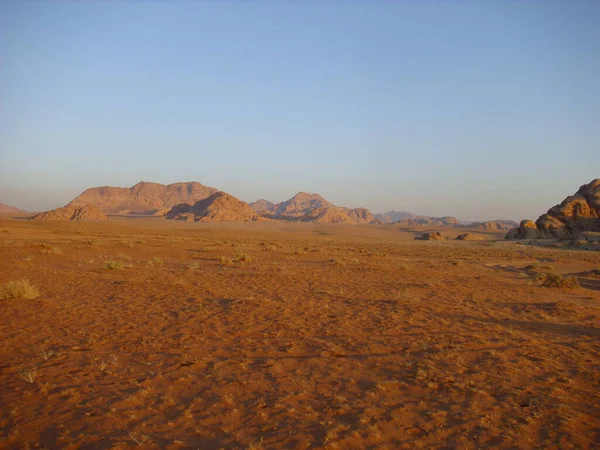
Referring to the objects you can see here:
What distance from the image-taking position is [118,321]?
8.74 m

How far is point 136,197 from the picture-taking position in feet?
590

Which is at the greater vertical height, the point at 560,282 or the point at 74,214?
the point at 74,214

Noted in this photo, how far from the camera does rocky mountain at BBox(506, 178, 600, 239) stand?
47.9 m

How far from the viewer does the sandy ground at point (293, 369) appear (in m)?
4.39

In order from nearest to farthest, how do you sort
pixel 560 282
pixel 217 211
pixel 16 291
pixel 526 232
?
pixel 16 291, pixel 560 282, pixel 526 232, pixel 217 211

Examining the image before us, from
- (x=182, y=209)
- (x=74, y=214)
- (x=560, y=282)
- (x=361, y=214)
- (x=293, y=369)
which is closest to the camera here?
(x=293, y=369)

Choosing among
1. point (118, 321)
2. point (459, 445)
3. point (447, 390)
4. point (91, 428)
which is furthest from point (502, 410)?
point (118, 321)

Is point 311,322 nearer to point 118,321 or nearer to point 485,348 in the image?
point 485,348

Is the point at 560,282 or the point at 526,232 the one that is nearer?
the point at 560,282

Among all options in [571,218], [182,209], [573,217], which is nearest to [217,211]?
[182,209]

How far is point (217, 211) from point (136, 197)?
9571 centimetres

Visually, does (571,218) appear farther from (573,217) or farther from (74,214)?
(74,214)

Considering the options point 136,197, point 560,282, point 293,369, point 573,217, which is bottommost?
point 293,369

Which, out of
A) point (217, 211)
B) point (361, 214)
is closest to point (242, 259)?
point (217, 211)
